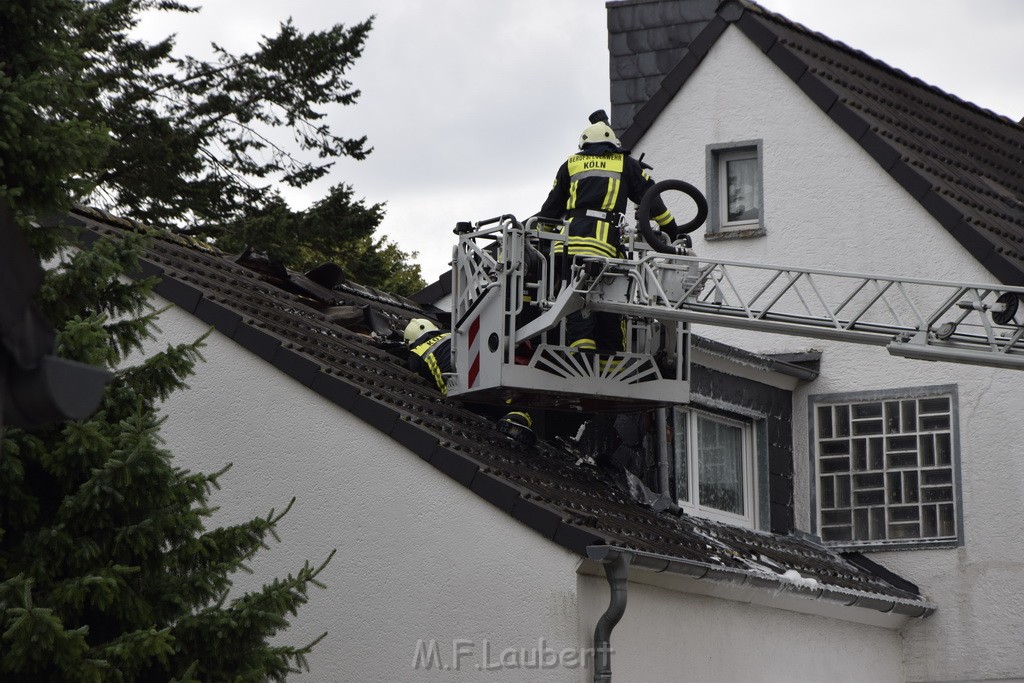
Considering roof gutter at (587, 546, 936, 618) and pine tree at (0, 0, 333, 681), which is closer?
pine tree at (0, 0, 333, 681)

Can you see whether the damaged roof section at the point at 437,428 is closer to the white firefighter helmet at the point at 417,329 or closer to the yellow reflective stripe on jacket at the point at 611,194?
the white firefighter helmet at the point at 417,329

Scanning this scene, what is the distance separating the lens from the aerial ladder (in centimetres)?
1141

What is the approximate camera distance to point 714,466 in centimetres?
1506

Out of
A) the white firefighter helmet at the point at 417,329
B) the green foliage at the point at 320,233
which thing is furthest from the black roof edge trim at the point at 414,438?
the green foliage at the point at 320,233

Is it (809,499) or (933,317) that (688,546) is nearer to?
(933,317)

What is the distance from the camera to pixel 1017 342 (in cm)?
1085

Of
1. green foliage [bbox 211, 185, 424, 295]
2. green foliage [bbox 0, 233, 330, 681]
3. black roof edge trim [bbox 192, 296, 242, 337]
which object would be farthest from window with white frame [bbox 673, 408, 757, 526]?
green foliage [bbox 211, 185, 424, 295]

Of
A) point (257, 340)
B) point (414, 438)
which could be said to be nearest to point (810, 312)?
point (414, 438)

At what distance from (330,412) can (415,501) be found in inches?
33.8

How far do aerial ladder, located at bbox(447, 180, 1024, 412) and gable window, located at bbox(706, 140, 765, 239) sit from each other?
4315 mm

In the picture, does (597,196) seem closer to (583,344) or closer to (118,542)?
(583,344)

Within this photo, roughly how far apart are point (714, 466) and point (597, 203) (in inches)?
140

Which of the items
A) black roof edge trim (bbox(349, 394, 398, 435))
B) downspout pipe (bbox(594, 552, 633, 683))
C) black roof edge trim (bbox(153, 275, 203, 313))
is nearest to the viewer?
downspout pipe (bbox(594, 552, 633, 683))

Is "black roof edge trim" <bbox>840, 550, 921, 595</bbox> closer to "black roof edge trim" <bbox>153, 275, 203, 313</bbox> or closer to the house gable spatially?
the house gable
